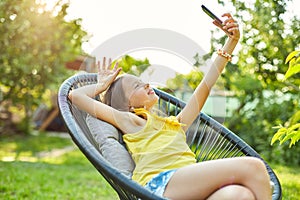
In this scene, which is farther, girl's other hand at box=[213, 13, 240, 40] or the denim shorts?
girl's other hand at box=[213, 13, 240, 40]

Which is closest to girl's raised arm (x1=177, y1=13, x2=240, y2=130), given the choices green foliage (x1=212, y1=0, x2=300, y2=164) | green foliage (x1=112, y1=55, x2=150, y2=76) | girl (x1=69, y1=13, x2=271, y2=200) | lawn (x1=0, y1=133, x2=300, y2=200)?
girl (x1=69, y1=13, x2=271, y2=200)

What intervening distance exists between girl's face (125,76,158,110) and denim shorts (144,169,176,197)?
39 cm

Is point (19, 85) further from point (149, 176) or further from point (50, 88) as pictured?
point (149, 176)

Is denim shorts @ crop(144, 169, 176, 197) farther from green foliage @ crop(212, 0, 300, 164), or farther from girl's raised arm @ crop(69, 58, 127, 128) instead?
green foliage @ crop(212, 0, 300, 164)

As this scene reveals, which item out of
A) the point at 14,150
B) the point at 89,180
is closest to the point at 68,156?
the point at 14,150

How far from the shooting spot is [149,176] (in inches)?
63.0

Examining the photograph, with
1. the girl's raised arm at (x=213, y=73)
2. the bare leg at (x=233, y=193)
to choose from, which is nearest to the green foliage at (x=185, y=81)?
the girl's raised arm at (x=213, y=73)

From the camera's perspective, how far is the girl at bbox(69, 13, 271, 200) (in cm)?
144

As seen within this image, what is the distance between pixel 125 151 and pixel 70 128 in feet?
1.04

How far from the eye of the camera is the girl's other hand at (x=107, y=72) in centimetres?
186

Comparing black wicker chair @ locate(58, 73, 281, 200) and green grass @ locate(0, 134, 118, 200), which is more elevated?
black wicker chair @ locate(58, 73, 281, 200)

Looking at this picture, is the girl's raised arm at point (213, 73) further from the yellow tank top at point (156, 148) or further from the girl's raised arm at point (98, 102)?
the girl's raised arm at point (98, 102)

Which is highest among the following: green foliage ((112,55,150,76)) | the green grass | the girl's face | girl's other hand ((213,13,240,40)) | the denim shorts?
girl's other hand ((213,13,240,40))

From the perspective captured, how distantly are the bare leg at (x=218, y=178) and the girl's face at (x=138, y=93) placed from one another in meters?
0.42
